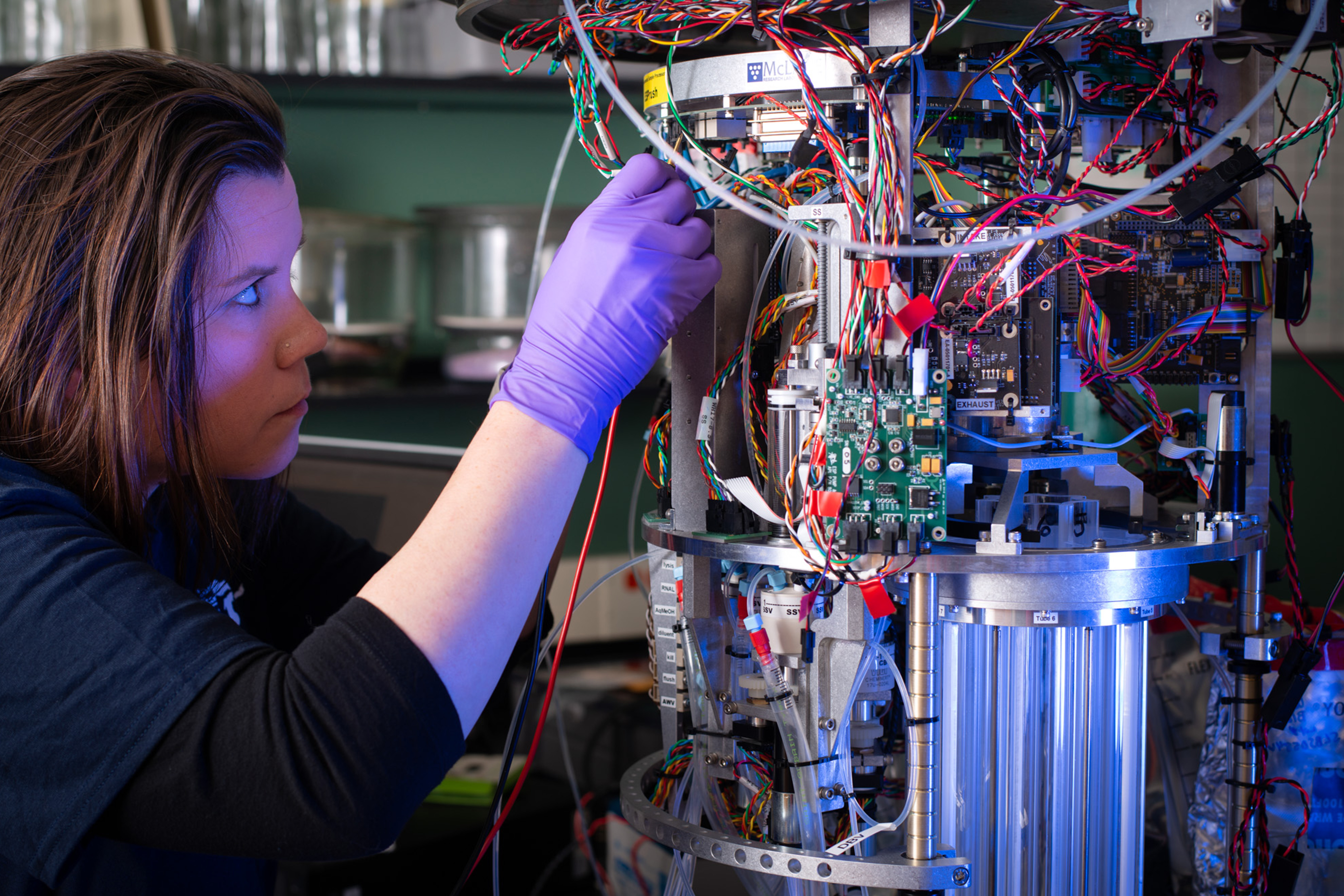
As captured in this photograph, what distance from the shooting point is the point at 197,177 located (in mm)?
1010

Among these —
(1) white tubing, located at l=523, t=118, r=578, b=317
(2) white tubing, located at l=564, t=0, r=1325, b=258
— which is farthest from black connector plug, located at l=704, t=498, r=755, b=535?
(1) white tubing, located at l=523, t=118, r=578, b=317

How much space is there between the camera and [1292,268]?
53.3 inches

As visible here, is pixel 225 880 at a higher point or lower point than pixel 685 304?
lower

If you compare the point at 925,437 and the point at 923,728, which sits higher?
the point at 925,437

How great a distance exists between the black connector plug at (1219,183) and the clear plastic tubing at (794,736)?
663 mm

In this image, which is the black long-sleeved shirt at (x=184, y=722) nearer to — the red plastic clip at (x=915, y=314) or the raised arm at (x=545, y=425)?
the raised arm at (x=545, y=425)

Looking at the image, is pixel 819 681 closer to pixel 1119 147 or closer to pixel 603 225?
pixel 603 225

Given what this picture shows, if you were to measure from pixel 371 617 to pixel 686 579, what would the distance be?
50cm

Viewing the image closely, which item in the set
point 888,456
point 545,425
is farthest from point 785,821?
point 545,425

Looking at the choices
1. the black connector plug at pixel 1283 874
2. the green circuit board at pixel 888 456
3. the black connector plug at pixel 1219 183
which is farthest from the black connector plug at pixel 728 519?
the black connector plug at pixel 1283 874

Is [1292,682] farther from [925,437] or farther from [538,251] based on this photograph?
[538,251]

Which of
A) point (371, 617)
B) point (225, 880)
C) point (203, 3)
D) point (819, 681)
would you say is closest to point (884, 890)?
point (819, 681)

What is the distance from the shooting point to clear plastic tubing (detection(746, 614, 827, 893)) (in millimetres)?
1226

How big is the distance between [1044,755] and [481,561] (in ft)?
2.28
